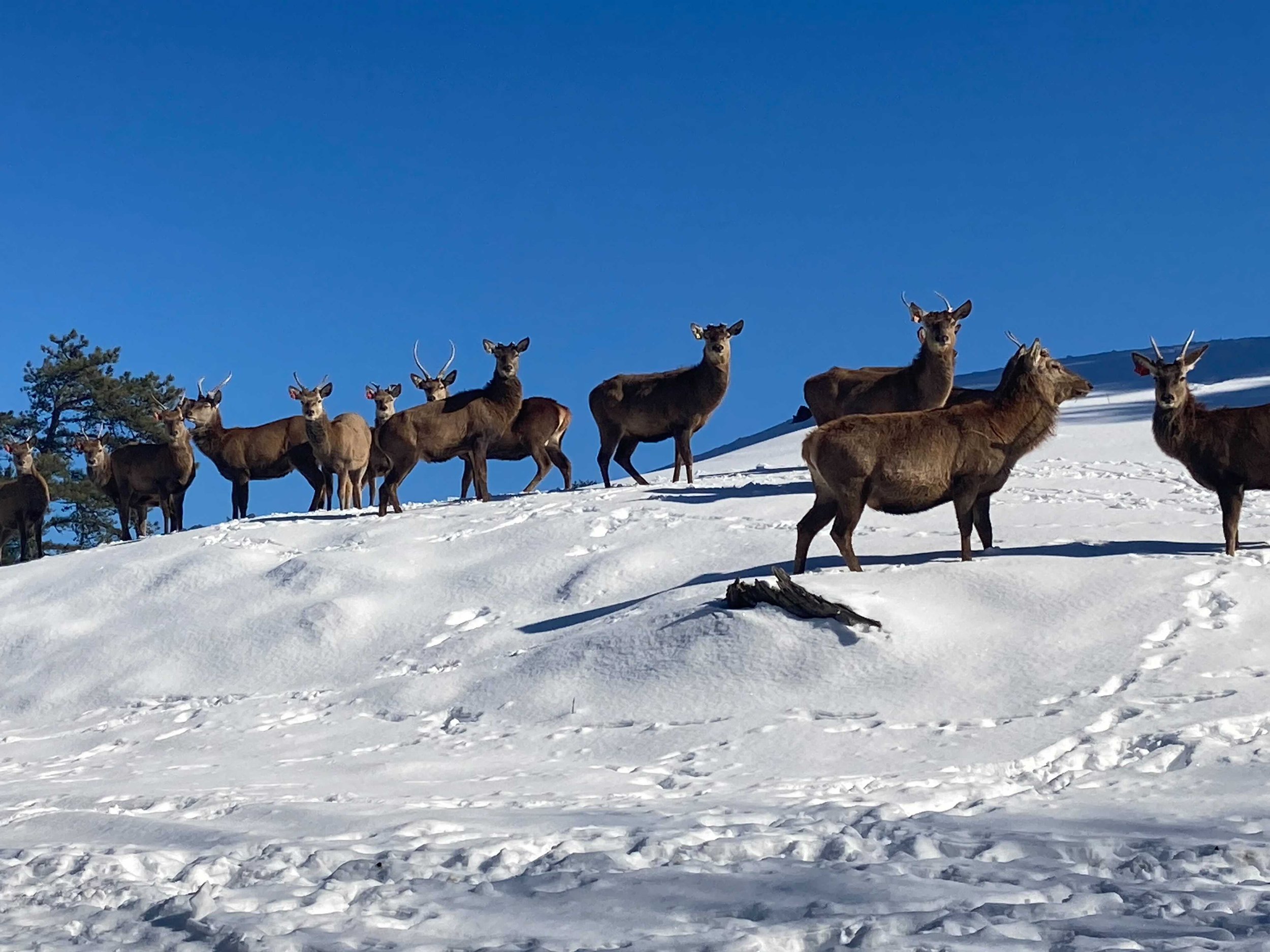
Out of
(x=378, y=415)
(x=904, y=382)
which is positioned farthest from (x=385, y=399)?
(x=904, y=382)

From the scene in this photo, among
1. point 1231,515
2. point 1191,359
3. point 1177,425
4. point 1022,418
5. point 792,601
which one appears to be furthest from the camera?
point 1191,359

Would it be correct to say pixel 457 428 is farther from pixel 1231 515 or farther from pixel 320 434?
pixel 1231 515

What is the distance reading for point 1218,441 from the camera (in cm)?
1172

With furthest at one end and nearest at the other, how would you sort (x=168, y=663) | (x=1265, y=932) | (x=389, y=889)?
(x=168, y=663) → (x=389, y=889) → (x=1265, y=932)

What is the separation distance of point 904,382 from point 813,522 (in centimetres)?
634

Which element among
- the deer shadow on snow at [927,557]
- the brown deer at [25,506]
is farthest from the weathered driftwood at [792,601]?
the brown deer at [25,506]

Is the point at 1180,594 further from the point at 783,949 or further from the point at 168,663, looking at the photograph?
the point at 168,663

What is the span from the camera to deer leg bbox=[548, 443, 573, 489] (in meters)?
20.7

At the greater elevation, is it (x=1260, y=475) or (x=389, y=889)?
(x=1260, y=475)

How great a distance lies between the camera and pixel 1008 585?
10.6 metres

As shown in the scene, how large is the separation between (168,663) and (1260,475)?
978 centimetres

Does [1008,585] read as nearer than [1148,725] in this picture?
No

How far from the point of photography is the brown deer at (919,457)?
1139cm

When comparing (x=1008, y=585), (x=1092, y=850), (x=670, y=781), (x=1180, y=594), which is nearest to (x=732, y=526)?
(x=1008, y=585)
